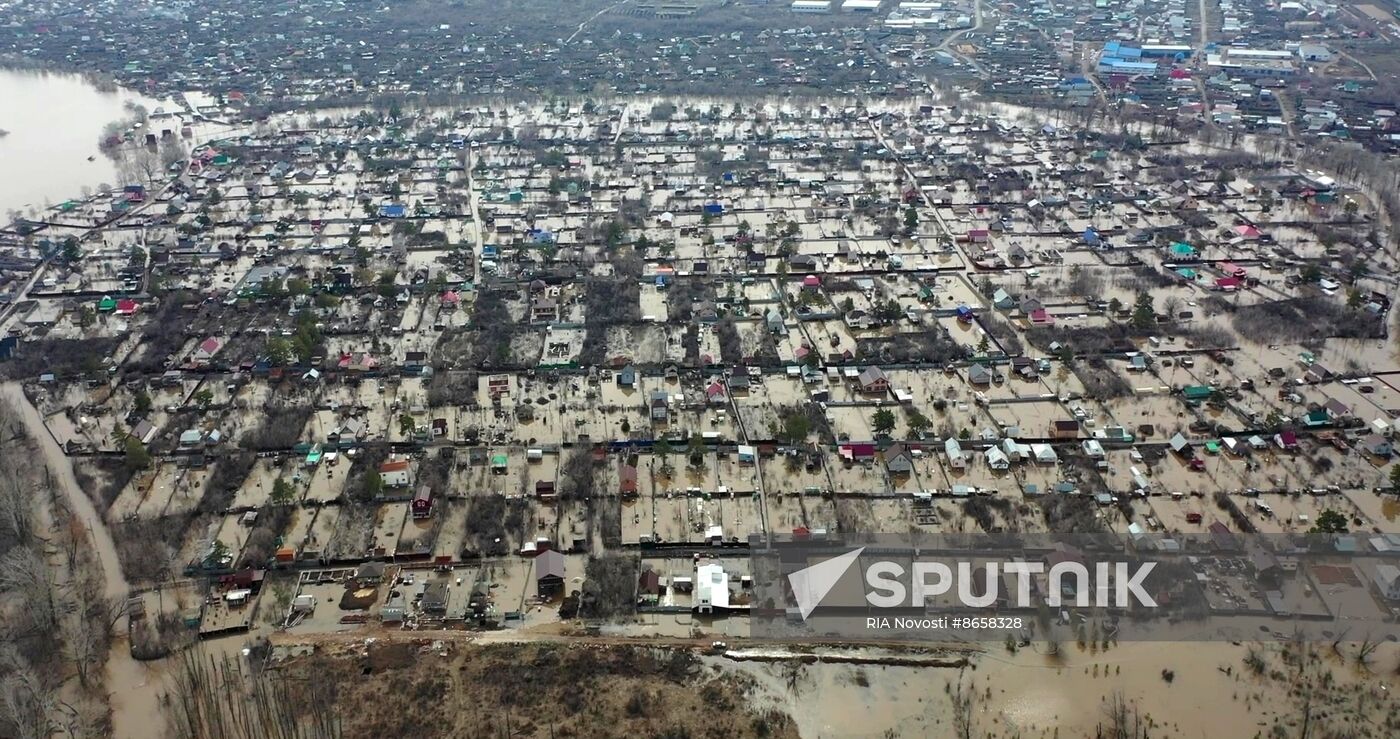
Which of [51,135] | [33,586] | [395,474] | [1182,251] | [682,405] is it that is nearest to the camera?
[33,586]

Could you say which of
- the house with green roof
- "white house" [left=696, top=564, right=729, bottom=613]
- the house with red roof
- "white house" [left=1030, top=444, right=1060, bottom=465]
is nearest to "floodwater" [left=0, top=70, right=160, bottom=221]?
the house with red roof

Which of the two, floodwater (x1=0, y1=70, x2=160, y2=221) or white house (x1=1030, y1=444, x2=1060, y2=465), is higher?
floodwater (x1=0, y1=70, x2=160, y2=221)

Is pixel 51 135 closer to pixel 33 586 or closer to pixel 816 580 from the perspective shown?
pixel 33 586

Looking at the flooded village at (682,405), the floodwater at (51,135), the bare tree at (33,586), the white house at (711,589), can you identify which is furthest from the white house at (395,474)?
the floodwater at (51,135)

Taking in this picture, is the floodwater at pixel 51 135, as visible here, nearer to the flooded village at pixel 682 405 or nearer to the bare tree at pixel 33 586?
the flooded village at pixel 682 405

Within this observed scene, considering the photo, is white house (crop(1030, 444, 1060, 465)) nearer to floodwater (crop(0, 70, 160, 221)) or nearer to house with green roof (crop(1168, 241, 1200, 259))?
house with green roof (crop(1168, 241, 1200, 259))

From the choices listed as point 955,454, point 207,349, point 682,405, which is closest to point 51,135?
point 207,349
